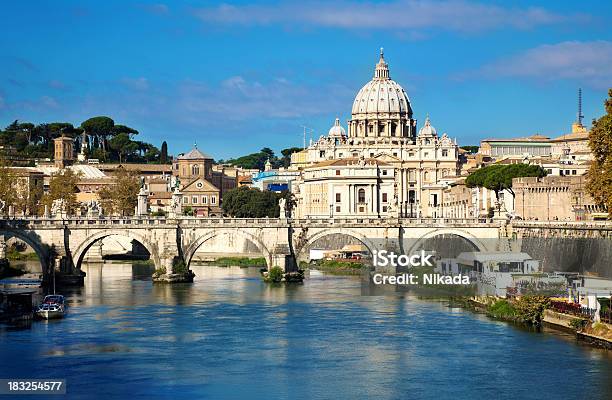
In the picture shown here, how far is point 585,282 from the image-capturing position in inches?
1966

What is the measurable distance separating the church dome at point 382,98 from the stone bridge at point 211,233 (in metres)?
69.2

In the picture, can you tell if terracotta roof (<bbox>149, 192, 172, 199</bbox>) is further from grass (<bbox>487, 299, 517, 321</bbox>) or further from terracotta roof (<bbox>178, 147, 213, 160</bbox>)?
grass (<bbox>487, 299, 517, 321</bbox>)

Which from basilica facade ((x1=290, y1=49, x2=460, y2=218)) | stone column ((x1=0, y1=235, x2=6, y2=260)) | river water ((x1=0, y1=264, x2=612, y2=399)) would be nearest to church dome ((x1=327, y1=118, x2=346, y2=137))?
basilica facade ((x1=290, y1=49, x2=460, y2=218))

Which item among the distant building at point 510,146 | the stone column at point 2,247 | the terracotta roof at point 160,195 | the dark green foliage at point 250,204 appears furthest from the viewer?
the distant building at point 510,146

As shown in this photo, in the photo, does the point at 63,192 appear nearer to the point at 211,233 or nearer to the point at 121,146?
the point at 211,233

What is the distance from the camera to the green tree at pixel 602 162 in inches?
1770

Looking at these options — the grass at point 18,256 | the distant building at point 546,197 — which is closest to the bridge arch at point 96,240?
the grass at point 18,256

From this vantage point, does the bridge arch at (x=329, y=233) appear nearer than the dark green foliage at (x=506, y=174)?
Yes

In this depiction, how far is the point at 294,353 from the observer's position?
4069 cm

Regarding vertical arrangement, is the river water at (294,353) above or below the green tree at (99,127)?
below

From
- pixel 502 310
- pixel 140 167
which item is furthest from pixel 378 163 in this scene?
pixel 502 310

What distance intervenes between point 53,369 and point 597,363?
1553 cm

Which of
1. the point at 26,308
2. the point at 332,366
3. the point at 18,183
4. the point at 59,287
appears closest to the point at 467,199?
the point at 18,183

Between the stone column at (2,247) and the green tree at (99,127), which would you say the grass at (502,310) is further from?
the green tree at (99,127)
